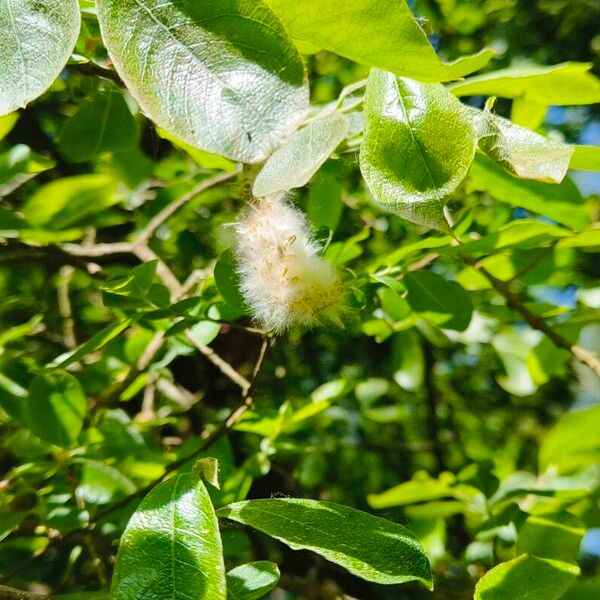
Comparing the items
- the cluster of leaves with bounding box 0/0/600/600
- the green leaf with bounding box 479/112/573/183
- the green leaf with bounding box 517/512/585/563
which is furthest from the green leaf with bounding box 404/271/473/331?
the green leaf with bounding box 479/112/573/183

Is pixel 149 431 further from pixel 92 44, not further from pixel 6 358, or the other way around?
pixel 92 44

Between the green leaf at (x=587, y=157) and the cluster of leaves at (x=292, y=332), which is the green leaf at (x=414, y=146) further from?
the green leaf at (x=587, y=157)

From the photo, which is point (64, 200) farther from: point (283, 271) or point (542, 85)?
point (542, 85)

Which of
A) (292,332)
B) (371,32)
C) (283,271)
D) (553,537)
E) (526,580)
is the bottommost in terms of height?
(553,537)

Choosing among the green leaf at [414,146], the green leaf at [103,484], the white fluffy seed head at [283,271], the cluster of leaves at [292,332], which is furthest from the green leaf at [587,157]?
the green leaf at [103,484]

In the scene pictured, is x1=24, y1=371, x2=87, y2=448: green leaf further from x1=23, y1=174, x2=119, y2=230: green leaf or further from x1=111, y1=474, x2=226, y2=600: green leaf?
x1=111, y1=474, x2=226, y2=600: green leaf

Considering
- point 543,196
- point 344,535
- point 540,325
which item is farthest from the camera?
point 540,325

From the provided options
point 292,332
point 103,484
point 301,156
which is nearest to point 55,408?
point 103,484
